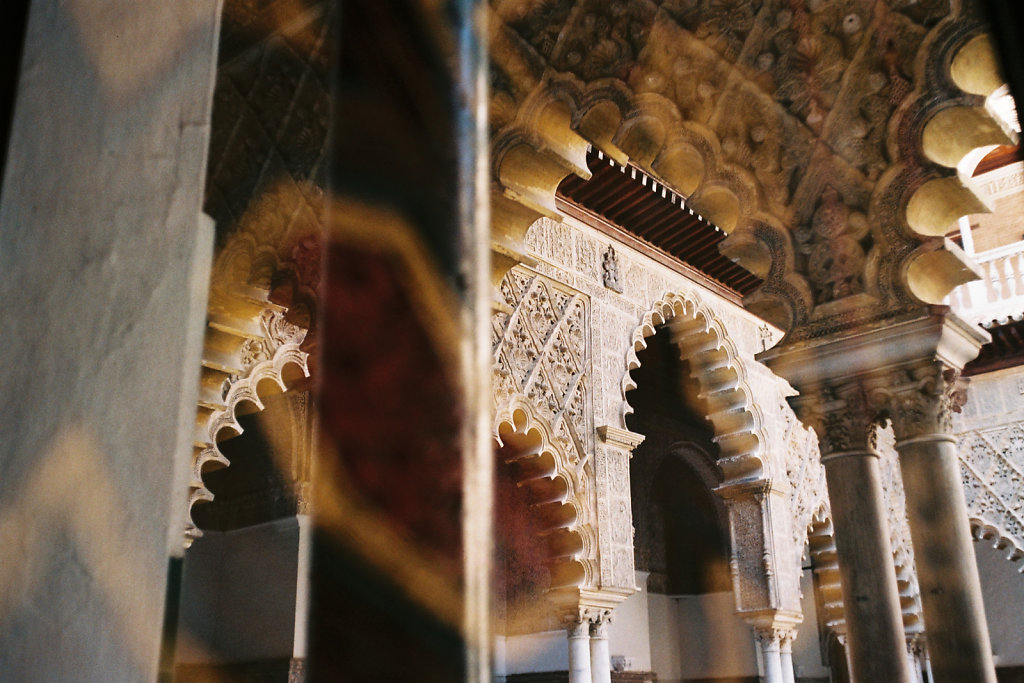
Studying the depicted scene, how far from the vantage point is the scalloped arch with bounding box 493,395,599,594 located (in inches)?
276

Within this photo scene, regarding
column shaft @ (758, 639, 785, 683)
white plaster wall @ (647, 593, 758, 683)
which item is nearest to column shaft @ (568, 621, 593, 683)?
column shaft @ (758, 639, 785, 683)

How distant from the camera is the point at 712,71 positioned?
347 centimetres

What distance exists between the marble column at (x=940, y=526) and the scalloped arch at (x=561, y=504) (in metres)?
3.85

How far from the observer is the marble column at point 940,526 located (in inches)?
118

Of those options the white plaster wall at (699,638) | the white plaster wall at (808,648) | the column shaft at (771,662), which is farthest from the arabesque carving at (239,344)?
the white plaster wall at (808,648)

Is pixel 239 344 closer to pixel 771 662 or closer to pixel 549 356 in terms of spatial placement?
pixel 549 356

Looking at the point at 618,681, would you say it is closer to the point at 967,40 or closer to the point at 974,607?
the point at 974,607

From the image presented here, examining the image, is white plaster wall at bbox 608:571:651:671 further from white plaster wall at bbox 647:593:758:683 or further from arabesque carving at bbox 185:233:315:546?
arabesque carving at bbox 185:233:315:546

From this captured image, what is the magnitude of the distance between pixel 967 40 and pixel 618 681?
7.65 metres

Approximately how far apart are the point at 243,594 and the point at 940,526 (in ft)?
19.5

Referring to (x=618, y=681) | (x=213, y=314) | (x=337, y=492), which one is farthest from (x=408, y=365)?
(x=618, y=681)

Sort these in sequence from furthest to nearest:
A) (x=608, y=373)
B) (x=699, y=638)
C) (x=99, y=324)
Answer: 1. (x=699, y=638)
2. (x=608, y=373)
3. (x=99, y=324)

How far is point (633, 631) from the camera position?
10.1 metres

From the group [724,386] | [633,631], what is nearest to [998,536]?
[724,386]
